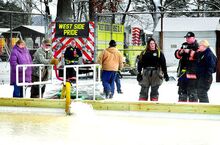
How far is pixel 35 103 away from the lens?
31.0ft

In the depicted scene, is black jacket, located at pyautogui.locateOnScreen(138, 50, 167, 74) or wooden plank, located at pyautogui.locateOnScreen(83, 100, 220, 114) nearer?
wooden plank, located at pyautogui.locateOnScreen(83, 100, 220, 114)

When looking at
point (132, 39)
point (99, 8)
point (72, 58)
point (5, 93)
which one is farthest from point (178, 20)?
point (5, 93)

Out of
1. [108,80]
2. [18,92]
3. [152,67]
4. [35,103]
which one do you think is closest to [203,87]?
[152,67]

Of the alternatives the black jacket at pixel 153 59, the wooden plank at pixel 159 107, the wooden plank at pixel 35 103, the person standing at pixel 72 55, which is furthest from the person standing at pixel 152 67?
the person standing at pixel 72 55

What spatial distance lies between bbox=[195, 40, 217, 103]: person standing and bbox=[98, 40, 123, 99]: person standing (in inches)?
122

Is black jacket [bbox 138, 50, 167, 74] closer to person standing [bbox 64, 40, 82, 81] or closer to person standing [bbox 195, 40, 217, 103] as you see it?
person standing [bbox 195, 40, 217, 103]

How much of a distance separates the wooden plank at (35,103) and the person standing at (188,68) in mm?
2519

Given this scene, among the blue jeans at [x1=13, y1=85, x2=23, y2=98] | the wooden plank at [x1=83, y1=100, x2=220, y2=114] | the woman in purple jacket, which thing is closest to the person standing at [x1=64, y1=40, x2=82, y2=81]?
the woman in purple jacket

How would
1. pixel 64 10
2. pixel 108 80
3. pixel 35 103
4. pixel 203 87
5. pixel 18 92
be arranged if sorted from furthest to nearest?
pixel 64 10 → pixel 108 80 → pixel 18 92 → pixel 203 87 → pixel 35 103

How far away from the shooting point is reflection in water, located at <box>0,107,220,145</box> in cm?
716

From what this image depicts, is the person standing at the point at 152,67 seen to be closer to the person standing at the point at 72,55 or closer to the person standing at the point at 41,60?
the person standing at the point at 41,60

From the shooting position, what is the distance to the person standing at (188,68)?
10391 millimetres

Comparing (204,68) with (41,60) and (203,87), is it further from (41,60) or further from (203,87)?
(41,60)

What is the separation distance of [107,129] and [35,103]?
74.6 inches
